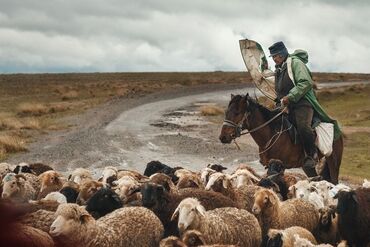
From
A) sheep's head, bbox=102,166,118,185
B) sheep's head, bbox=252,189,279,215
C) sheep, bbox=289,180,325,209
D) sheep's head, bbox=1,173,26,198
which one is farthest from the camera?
sheep's head, bbox=102,166,118,185

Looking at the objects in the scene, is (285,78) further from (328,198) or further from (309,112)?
(328,198)

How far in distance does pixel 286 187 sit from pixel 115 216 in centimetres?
491

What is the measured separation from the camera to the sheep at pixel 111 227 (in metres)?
5.31

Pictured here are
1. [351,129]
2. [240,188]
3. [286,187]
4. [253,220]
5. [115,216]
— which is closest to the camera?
[115,216]

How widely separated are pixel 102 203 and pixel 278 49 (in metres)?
5.98

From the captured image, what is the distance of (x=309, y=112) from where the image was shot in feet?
36.6

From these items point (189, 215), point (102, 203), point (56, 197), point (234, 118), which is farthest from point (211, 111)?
point (189, 215)

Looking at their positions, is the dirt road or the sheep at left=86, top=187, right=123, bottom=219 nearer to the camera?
the sheep at left=86, top=187, right=123, bottom=219

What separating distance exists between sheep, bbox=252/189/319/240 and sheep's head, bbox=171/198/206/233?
1.30 metres

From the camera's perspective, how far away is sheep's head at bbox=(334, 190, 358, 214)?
24.7ft

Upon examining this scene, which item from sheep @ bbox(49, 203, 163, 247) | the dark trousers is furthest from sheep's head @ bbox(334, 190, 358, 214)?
the dark trousers

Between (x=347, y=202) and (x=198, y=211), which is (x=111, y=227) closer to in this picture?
(x=198, y=211)

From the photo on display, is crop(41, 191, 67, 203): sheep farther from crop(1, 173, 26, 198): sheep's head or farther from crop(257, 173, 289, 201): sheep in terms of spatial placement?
crop(257, 173, 289, 201): sheep

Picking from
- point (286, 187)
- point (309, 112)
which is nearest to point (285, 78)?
point (309, 112)
